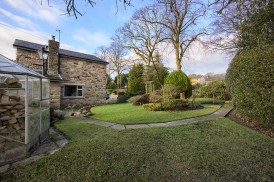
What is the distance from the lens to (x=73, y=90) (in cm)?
1278

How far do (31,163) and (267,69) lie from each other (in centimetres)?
676

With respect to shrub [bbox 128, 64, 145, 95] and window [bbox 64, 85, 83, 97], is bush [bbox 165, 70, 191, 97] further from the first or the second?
window [bbox 64, 85, 83, 97]

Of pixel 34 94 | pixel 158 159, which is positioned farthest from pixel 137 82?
pixel 158 159

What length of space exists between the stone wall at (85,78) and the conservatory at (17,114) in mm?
9190

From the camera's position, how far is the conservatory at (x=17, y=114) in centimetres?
296

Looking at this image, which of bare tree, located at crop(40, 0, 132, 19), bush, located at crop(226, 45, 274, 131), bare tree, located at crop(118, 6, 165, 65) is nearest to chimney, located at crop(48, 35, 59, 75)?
bare tree, located at crop(118, 6, 165, 65)

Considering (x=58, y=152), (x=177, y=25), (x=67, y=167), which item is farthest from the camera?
(x=177, y=25)

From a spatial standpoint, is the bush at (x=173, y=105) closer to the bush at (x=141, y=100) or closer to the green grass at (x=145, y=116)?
the green grass at (x=145, y=116)

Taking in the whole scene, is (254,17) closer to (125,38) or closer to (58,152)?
(58,152)

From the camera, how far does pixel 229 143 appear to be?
142 inches

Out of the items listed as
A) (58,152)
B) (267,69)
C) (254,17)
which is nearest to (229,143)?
(267,69)

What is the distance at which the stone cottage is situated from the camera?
33.9ft

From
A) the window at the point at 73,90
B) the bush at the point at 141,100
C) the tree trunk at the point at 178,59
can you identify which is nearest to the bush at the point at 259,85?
the bush at the point at 141,100

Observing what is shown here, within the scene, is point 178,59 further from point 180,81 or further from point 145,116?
point 145,116
